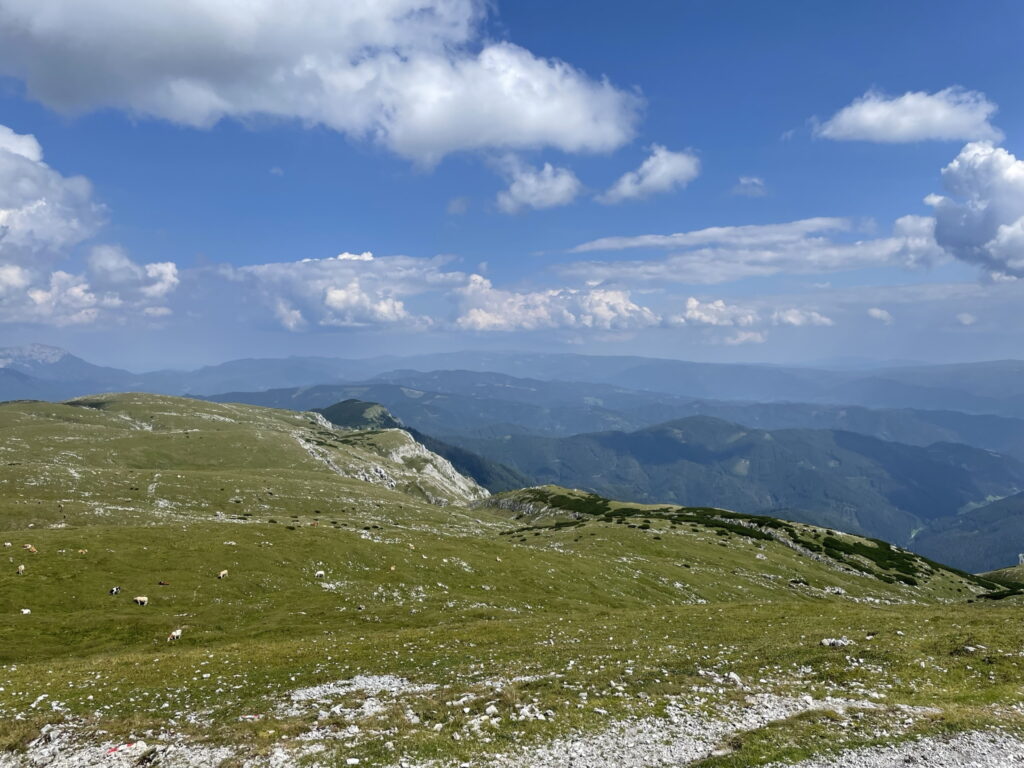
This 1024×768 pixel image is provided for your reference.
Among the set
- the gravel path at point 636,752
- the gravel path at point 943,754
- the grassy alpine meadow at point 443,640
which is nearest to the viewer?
the gravel path at point 943,754

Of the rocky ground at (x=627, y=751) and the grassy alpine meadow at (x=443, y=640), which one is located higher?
the rocky ground at (x=627, y=751)

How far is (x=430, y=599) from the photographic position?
50969 mm

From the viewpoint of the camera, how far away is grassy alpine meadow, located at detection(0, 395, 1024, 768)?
59.0 feet

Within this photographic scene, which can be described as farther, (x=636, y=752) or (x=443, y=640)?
(x=443, y=640)

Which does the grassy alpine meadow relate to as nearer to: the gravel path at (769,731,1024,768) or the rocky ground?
the rocky ground

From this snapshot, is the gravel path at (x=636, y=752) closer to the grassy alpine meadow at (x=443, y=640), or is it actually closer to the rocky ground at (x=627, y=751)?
the rocky ground at (x=627, y=751)

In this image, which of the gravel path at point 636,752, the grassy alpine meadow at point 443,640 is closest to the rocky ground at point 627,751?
the gravel path at point 636,752

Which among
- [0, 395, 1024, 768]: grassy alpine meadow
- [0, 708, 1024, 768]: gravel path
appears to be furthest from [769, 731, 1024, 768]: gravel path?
[0, 395, 1024, 768]: grassy alpine meadow

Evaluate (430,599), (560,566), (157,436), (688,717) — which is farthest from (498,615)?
(157,436)

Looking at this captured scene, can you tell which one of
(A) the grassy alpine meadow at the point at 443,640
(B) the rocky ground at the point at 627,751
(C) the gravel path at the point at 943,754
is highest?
(C) the gravel path at the point at 943,754

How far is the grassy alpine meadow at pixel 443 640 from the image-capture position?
18.0 m

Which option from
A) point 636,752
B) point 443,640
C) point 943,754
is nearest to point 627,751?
point 636,752

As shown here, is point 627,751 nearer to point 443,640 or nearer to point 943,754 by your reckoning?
point 943,754

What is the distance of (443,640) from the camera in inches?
1342
